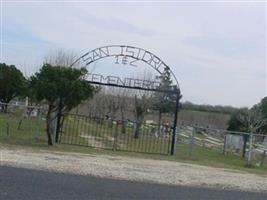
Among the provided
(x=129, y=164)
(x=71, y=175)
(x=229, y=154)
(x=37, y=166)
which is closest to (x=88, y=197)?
(x=71, y=175)

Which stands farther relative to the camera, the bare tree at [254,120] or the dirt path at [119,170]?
the bare tree at [254,120]

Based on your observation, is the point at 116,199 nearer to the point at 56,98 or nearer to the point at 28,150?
the point at 28,150

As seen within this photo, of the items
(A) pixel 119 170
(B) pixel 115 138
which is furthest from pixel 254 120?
Answer: (A) pixel 119 170

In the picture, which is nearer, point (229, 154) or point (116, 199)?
Result: point (116, 199)

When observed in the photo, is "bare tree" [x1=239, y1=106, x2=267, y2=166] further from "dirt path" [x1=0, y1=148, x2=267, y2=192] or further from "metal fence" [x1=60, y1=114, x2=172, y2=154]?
"dirt path" [x1=0, y1=148, x2=267, y2=192]

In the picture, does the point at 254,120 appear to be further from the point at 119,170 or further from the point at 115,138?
the point at 119,170

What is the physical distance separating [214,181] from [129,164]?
3.08 metres

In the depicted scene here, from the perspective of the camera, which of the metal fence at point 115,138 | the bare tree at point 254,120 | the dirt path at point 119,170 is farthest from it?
the bare tree at point 254,120

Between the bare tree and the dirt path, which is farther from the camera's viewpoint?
the bare tree

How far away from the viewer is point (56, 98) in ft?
62.8

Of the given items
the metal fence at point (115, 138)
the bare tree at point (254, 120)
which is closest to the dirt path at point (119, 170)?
the metal fence at point (115, 138)

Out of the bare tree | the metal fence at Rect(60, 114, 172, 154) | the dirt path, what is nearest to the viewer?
the dirt path

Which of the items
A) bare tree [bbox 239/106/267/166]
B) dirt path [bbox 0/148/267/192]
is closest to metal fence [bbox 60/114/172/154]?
dirt path [bbox 0/148/267/192]

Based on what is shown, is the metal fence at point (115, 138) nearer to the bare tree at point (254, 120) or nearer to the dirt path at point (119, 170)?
the dirt path at point (119, 170)
